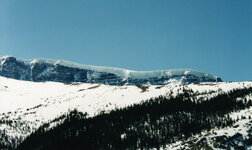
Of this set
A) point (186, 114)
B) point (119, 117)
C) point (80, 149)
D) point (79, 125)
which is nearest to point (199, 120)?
point (186, 114)

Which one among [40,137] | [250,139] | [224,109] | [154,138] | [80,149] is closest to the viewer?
[250,139]

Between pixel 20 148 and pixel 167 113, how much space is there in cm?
11575

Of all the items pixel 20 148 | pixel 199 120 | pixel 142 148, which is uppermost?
pixel 199 120

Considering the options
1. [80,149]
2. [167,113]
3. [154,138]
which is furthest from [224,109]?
[80,149]

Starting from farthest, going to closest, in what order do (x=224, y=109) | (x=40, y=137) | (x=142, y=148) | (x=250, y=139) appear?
(x=40, y=137) < (x=224, y=109) < (x=142, y=148) < (x=250, y=139)

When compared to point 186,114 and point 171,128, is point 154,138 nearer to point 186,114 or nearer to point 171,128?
point 171,128

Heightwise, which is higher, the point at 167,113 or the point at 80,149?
the point at 167,113

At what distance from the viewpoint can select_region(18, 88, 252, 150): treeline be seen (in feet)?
493

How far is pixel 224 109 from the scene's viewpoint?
176m

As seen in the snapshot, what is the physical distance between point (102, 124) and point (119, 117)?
16.1 meters

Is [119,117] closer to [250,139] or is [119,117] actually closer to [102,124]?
[102,124]

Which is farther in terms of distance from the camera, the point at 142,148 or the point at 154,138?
the point at 154,138

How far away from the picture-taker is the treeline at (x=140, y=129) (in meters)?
150

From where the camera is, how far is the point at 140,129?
6668 inches
